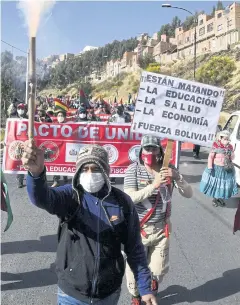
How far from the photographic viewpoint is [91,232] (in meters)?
2.49

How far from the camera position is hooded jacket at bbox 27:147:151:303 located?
2463mm

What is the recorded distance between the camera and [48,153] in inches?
370

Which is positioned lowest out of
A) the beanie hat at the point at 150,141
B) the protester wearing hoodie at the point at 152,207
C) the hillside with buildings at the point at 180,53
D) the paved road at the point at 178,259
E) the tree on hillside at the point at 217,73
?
the paved road at the point at 178,259

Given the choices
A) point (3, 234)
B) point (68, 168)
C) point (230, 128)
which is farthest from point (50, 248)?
point (230, 128)

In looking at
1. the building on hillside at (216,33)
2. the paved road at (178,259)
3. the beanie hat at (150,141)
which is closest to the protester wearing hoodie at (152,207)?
the beanie hat at (150,141)

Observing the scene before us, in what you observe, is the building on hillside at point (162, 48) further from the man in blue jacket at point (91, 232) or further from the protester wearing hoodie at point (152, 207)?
the man in blue jacket at point (91, 232)

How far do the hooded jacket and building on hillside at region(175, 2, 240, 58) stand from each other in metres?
80.1

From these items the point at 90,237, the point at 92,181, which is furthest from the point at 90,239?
the point at 92,181

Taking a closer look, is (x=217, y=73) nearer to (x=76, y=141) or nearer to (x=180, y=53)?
(x=76, y=141)

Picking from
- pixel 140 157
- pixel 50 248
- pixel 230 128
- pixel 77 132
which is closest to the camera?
pixel 140 157

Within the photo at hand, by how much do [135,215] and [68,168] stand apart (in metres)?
6.86

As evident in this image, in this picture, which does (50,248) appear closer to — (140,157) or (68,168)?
(140,157)

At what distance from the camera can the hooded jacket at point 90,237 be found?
2.46 metres

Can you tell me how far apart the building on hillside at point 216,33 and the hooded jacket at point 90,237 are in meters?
80.1
